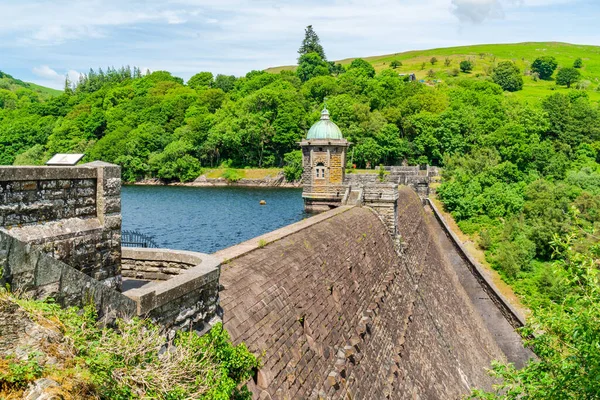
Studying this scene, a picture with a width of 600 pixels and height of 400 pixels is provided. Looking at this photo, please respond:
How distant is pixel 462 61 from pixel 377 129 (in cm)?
8584

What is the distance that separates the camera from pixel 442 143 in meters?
76.6

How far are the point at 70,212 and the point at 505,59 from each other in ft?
583

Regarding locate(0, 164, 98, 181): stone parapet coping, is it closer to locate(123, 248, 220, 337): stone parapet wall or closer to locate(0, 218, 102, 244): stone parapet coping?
locate(0, 218, 102, 244): stone parapet coping

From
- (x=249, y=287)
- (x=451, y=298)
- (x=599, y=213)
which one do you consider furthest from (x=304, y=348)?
(x=599, y=213)

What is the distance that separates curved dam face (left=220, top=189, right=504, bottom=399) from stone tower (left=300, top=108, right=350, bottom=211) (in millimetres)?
5160

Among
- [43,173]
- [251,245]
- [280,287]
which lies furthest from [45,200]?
[251,245]

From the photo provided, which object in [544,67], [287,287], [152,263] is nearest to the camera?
[152,263]

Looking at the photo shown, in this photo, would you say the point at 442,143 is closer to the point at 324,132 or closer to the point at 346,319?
the point at 324,132

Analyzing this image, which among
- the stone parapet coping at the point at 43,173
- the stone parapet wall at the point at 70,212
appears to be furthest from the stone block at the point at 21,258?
the stone parapet coping at the point at 43,173

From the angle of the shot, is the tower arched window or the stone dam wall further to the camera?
the tower arched window

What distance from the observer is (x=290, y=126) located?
3442 inches

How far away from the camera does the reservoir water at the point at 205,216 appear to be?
32.6 meters

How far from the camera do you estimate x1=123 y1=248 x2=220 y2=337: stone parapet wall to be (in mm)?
5641

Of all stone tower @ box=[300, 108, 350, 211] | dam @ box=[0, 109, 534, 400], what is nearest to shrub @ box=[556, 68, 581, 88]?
stone tower @ box=[300, 108, 350, 211]
